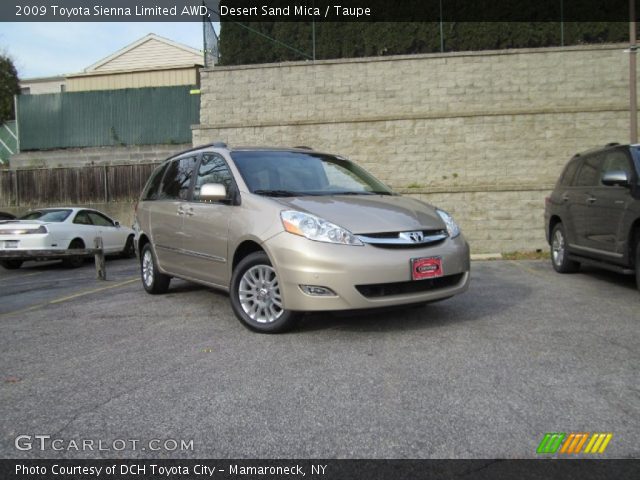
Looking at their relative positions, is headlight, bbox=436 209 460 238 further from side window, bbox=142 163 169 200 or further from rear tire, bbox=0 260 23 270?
rear tire, bbox=0 260 23 270

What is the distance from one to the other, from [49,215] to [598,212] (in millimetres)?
11080

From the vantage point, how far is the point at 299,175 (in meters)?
5.59

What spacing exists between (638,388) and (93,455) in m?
3.03

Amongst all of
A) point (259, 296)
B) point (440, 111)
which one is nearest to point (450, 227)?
point (259, 296)

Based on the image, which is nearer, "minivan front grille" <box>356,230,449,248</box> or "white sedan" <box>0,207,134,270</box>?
"minivan front grille" <box>356,230,449,248</box>

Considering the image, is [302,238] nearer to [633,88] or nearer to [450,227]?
[450,227]

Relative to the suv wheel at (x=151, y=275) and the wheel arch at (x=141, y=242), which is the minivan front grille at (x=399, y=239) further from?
the wheel arch at (x=141, y=242)

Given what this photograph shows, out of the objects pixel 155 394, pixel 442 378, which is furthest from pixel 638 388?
pixel 155 394

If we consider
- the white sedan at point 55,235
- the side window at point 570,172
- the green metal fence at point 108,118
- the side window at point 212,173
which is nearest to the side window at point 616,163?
the side window at point 570,172

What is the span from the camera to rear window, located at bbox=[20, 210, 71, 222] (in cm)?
1231

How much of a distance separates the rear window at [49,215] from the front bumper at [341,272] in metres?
9.49

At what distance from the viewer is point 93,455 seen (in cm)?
261

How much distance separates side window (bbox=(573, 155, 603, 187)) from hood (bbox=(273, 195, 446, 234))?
11.1ft
